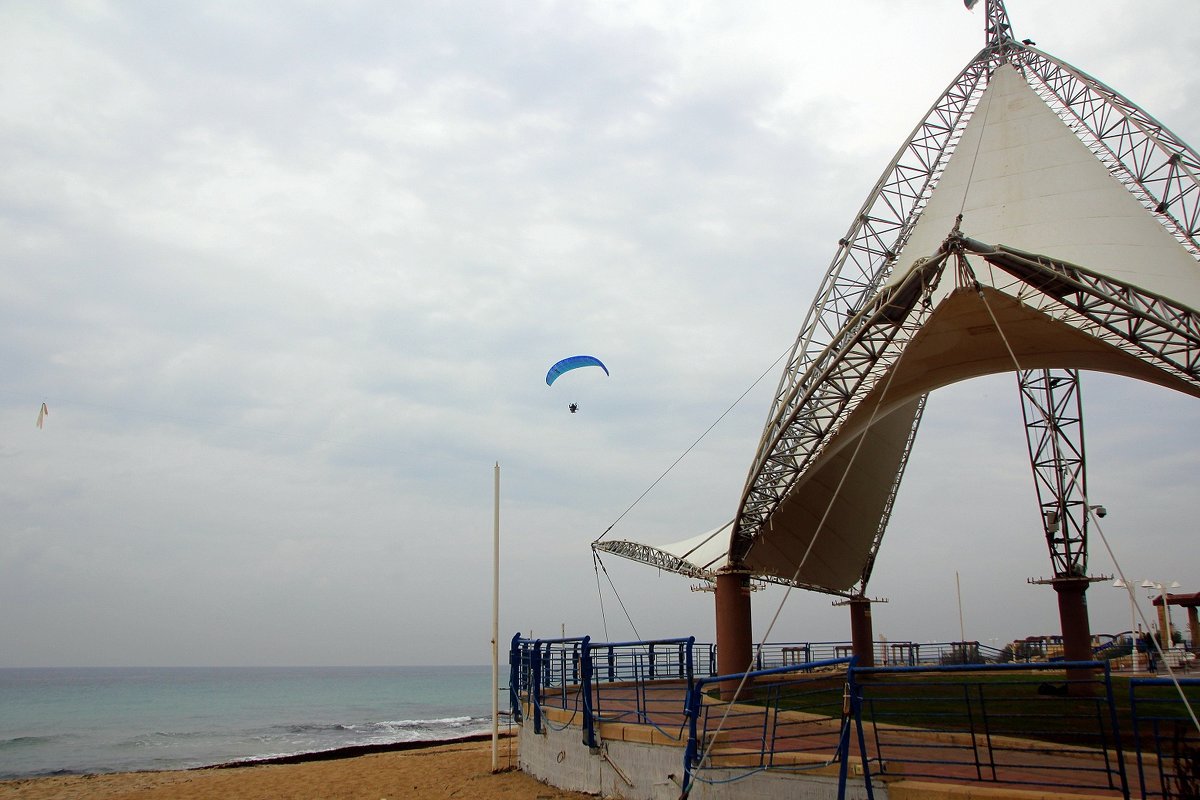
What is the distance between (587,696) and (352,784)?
26.8 ft

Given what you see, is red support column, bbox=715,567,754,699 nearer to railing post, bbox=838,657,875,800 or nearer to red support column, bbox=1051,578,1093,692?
red support column, bbox=1051,578,1093,692

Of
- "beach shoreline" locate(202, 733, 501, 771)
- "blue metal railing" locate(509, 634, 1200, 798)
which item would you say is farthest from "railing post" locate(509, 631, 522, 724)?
"beach shoreline" locate(202, 733, 501, 771)

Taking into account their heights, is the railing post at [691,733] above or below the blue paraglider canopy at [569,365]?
below

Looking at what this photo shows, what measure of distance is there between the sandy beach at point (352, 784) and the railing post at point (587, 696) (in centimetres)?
91

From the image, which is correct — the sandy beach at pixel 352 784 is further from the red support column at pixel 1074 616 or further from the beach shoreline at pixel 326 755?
the red support column at pixel 1074 616

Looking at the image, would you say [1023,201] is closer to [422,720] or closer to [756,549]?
[756,549]

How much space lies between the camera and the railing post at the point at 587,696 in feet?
40.6

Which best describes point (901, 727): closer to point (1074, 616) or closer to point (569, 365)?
point (569, 365)

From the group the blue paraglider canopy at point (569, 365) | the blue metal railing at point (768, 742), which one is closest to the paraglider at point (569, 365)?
the blue paraglider canopy at point (569, 365)

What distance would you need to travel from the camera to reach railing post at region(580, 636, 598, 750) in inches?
487

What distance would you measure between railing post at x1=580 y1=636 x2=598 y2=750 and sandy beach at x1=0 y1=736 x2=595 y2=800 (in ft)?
3.00

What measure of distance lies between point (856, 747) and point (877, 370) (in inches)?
478

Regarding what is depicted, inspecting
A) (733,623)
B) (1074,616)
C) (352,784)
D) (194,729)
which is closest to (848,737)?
(352,784)

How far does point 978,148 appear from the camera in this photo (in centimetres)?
2234
